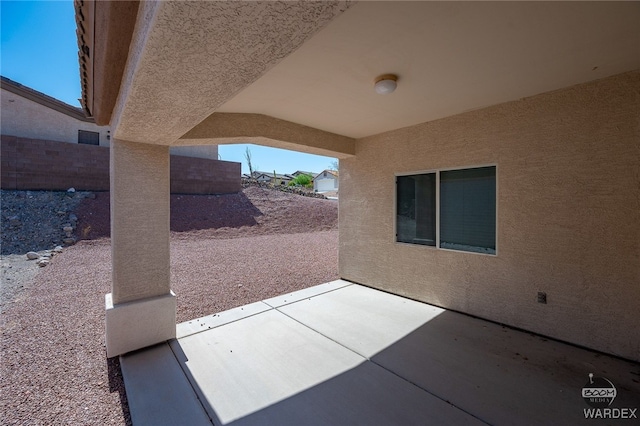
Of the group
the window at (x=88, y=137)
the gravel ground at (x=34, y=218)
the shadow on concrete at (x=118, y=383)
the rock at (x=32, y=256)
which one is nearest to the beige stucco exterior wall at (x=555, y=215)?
the shadow on concrete at (x=118, y=383)

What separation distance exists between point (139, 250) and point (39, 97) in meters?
16.3

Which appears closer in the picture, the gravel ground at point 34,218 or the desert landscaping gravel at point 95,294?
the desert landscaping gravel at point 95,294

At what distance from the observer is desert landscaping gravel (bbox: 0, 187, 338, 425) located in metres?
2.53

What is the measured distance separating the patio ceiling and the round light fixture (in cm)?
9

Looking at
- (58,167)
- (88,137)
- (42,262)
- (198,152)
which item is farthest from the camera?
(198,152)

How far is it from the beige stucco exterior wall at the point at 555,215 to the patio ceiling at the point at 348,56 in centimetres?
37

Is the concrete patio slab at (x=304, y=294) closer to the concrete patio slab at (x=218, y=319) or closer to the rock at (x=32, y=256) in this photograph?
the concrete patio slab at (x=218, y=319)

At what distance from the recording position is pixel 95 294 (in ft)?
17.3

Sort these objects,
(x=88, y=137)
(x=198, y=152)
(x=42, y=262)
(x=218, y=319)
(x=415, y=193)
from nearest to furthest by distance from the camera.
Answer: (x=218, y=319)
(x=415, y=193)
(x=42, y=262)
(x=88, y=137)
(x=198, y=152)

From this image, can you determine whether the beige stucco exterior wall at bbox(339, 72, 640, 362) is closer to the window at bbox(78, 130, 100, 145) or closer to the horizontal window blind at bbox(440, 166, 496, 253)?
the horizontal window blind at bbox(440, 166, 496, 253)

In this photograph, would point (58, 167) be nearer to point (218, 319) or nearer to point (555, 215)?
point (218, 319)

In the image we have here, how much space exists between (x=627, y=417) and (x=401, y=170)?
402 centimetres

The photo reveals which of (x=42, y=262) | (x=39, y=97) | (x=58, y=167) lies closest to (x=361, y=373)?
(x=42, y=262)

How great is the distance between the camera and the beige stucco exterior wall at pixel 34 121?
1244 cm
